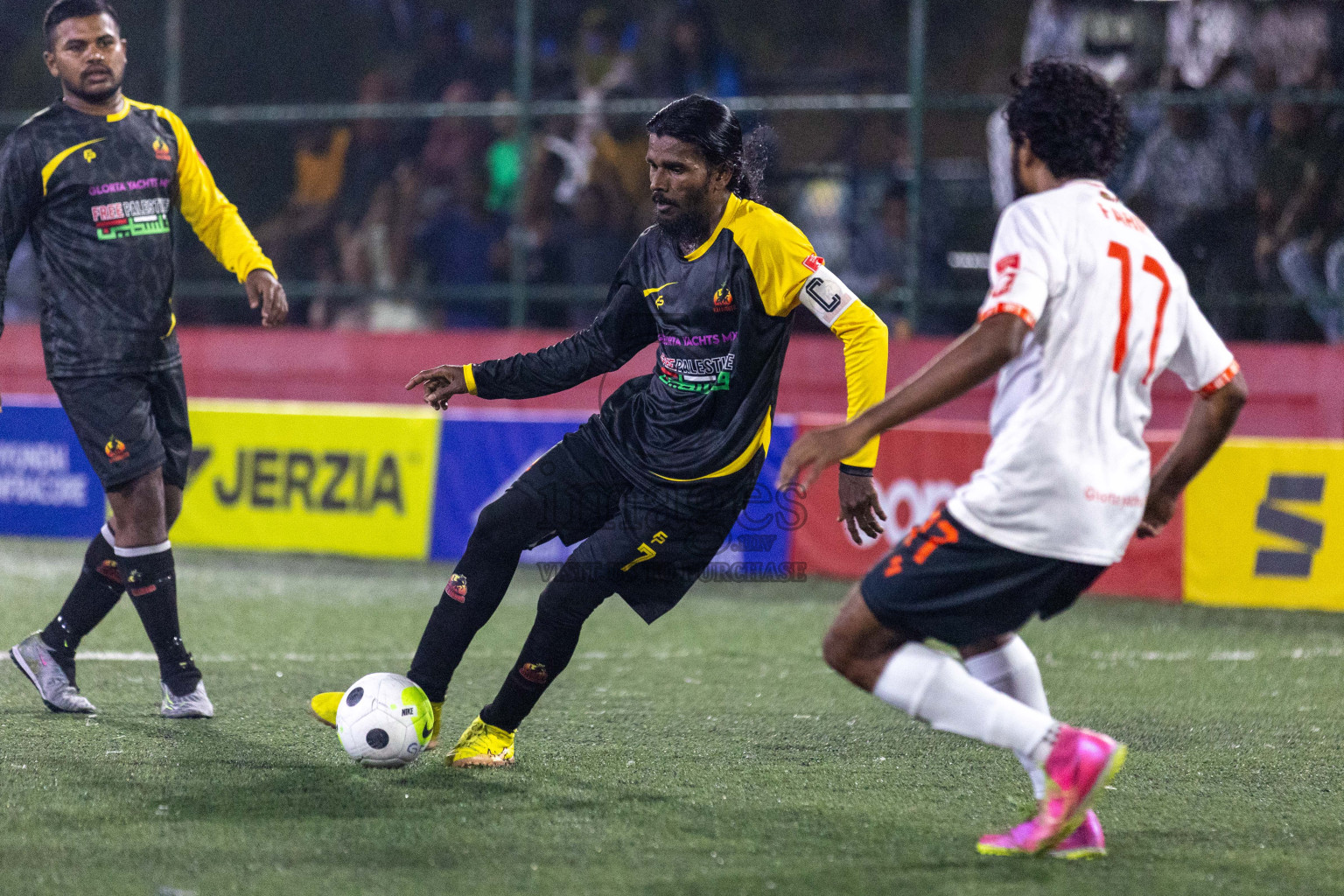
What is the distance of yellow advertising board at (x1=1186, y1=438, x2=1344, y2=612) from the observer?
8305 millimetres

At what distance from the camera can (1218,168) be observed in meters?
10.9

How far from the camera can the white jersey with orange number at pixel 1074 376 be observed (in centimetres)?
356

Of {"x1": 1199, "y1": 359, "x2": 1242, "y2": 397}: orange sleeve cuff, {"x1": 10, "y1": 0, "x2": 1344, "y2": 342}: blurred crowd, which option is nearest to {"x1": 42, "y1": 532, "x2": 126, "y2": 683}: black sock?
{"x1": 1199, "y1": 359, "x2": 1242, "y2": 397}: orange sleeve cuff

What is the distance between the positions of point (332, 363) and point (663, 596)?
9.01 meters

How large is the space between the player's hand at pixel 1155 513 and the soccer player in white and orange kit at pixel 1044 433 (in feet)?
0.39

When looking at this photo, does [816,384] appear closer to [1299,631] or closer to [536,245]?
[536,245]

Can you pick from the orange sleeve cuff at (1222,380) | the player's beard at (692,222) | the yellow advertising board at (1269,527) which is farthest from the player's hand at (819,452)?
the yellow advertising board at (1269,527)

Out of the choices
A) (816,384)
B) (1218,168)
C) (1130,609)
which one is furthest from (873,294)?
(1130,609)

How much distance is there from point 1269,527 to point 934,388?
5.60 meters

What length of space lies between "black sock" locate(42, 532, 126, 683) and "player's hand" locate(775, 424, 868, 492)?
10.4 feet

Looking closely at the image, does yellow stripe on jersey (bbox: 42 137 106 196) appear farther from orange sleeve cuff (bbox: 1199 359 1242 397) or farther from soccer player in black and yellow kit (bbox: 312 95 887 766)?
orange sleeve cuff (bbox: 1199 359 1242 397)

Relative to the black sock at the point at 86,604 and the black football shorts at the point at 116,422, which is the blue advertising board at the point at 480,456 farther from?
the black football shorts at the point at 116,422

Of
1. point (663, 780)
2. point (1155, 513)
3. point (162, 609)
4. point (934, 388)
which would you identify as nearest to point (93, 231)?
point (162, 609)

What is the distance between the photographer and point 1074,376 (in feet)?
11.8
